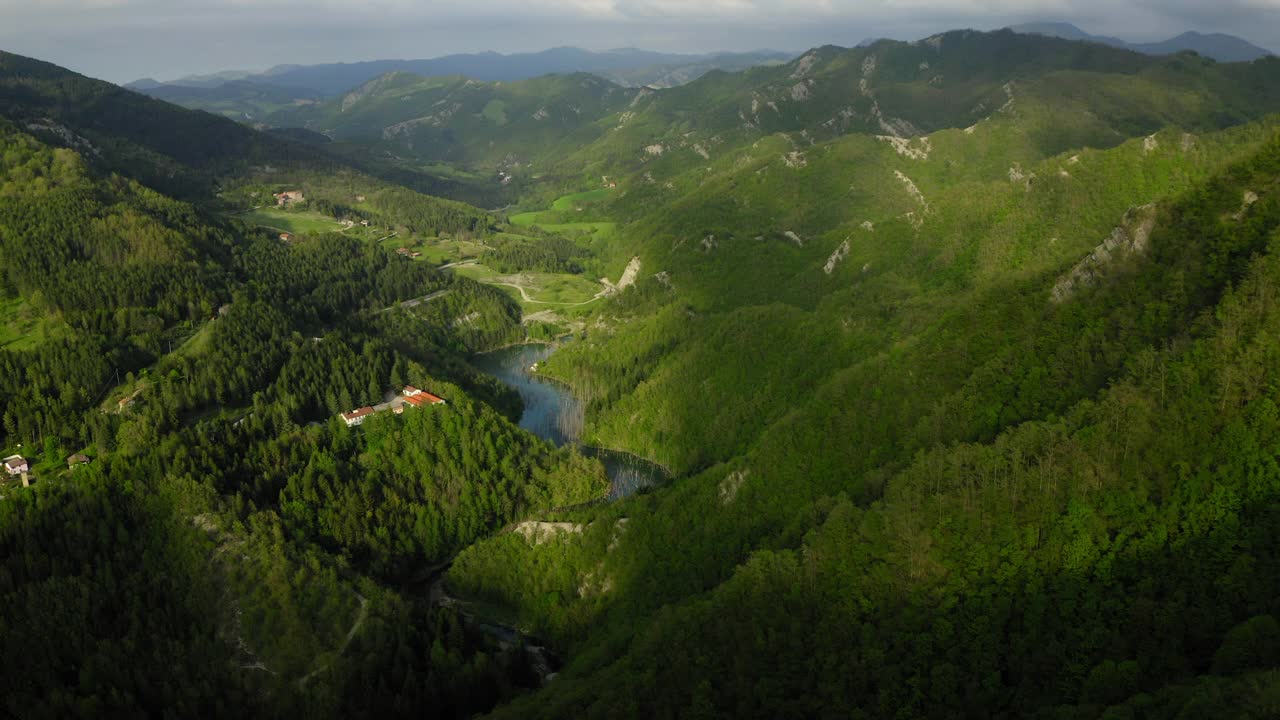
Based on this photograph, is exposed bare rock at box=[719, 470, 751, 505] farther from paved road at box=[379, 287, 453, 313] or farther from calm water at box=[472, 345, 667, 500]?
paved road at box=[379, 287, 453, 313]

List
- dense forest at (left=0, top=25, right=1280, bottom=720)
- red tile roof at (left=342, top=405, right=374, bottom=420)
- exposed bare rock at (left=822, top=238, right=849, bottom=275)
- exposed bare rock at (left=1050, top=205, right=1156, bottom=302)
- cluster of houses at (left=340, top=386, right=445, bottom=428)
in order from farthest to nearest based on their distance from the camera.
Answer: exposed bare rock at (left=822, top=238, right=849, bottom=275) → red tile roof at (left=342, top=405, right=374, bottom=420) → cluster of houses at (left=340, top=386, right=445, bottom=428) → exposed bare rock at (left=1050, top=205, right=1156, bottom=302) → dense forest at (left=0, top=25, right=1280, bottom=720)

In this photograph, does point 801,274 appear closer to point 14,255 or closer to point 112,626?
point 112,626

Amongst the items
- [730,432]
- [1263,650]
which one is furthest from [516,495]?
[1263,650]

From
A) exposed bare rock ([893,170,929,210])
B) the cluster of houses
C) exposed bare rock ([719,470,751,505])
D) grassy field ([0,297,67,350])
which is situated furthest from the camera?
exposed bare rock ([893,170,929,210])

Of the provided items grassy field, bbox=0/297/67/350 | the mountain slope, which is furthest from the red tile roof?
grassy field, bbox=0/297/67/350

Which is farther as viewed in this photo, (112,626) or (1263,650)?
(112,626)
